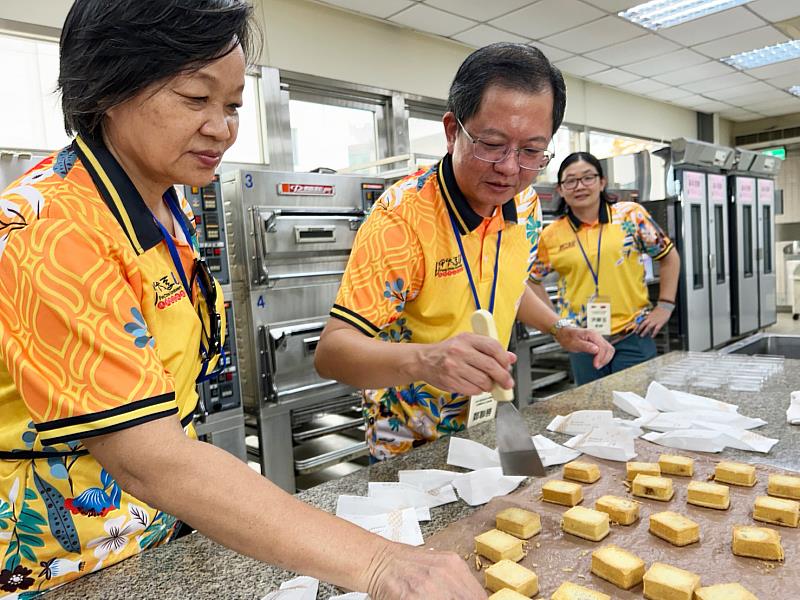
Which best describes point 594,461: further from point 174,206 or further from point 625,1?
point 625,1

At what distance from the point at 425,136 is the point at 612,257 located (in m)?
3.17

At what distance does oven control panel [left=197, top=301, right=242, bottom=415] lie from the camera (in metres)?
3.02

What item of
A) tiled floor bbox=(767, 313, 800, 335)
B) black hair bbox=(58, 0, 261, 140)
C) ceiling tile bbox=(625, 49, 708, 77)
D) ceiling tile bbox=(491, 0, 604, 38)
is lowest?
tiled floor bbox=(767, 313, 800, 335)

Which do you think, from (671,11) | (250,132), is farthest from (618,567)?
(671,11)

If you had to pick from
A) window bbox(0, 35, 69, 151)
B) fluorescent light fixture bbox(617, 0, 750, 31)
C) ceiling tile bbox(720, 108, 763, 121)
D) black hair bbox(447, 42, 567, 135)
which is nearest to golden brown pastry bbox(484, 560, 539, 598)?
black hair bbox(447, 42, 567, 135)

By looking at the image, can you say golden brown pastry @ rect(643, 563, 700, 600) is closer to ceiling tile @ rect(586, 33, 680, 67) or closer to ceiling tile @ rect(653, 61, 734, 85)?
ceiling tile @ rect(586, 33, 680, 67)

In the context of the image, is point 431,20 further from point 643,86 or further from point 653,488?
point 653,488

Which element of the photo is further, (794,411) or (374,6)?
(374,6)

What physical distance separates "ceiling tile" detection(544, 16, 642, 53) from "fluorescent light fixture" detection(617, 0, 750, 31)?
10cm

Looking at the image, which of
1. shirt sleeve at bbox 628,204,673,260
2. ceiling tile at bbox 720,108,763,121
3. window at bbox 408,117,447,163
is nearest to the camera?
shirt sleeve at bbox 628,204,673,260

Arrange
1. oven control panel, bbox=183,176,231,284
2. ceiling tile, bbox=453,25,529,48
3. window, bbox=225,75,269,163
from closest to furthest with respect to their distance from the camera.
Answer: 1. oven control panel, bbox=183,176,231,284
2. window, bbox=225,75,269,163
3. ceiling tile, bbox=453,25,529,48

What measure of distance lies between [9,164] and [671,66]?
23.1 feet

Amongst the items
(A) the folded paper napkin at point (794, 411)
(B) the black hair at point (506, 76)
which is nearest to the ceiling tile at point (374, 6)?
(B) the black hair at point (506, 76)

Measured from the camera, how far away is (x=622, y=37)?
19.3 feet
